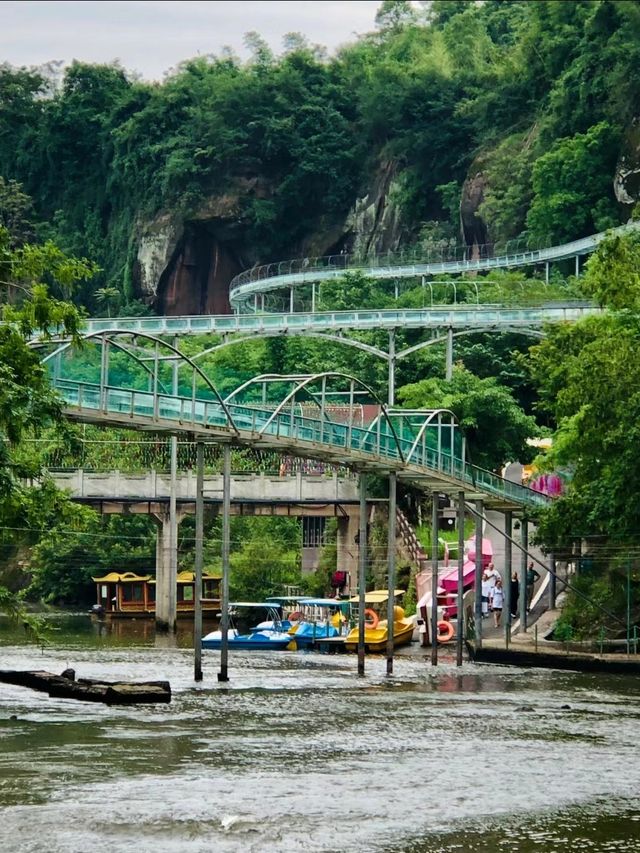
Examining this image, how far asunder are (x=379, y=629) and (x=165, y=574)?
20810 mm

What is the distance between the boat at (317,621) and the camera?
74688 mm

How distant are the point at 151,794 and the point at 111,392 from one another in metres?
19.8

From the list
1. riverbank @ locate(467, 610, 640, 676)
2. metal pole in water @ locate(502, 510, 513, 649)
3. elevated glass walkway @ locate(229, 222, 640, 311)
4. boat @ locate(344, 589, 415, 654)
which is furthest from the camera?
elevated glass walkway @ locate(229, 222, 640, 311)

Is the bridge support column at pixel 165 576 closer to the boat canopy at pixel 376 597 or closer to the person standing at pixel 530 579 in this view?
the boat canopy at pixel 376 597

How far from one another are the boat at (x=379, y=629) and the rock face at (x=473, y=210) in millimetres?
79833

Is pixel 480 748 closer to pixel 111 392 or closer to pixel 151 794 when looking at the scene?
pixel 151 794

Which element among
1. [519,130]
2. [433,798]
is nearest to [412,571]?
[433,798]

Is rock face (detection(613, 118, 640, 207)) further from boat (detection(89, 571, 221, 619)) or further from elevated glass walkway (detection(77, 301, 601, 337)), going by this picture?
boat (detection(89, 571, 221, 619))

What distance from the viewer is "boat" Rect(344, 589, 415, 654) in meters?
72.5

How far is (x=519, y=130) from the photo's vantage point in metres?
162

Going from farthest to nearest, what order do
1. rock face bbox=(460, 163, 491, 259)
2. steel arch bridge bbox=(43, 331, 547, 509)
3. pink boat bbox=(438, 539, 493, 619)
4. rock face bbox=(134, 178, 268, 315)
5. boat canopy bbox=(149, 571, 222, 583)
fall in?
rock face bbox=(134, 178, 268, 315)
rock face bbox=(460, 163, 491, 259)
boat canopy bbox=(149, 571, 222, 583)
pink boat bbox=(438, 539, 493, 619)
steel arch bridge bbox=(43, 331, 547, 509)

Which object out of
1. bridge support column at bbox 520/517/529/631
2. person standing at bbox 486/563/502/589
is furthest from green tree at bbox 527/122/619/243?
bridge support column at bbox 520/517/529/631

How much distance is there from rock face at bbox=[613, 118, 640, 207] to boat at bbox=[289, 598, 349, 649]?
6044cm

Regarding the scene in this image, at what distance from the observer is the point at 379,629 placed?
241 ft
